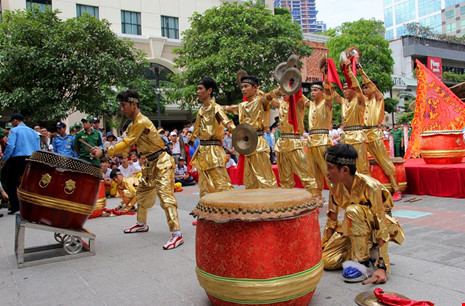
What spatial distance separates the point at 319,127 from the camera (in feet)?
20.5

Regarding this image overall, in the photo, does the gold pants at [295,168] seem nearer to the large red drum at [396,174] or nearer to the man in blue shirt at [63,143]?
the large red drum at [396,174]

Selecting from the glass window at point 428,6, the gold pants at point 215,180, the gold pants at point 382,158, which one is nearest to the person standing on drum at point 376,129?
the gold pants at point 382,158

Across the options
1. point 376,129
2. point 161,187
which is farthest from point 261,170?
point 376,129

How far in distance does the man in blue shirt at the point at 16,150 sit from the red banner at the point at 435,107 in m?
8.34

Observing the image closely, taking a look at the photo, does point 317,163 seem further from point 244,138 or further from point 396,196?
point 244,138

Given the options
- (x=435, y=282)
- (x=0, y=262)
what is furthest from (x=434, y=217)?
(x=0, y=262)

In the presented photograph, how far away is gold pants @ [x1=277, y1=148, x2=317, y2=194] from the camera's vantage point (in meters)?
6.00

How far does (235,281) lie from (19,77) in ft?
48.1

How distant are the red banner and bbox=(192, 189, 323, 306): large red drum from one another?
700cm

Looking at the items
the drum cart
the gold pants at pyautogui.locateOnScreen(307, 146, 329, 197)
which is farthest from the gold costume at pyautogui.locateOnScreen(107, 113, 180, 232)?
the gold pants at pyautogui.locateOnScreen(307, 146, 329, 197)

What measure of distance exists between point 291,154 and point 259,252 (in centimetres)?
394

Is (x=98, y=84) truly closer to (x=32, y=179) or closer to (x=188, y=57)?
(x=188, y=57)

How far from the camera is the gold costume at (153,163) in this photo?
4.40 m

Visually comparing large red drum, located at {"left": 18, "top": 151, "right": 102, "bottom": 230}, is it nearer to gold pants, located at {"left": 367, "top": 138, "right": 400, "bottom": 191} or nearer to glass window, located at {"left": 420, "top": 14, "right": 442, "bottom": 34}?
gold pants, located at {"left": 367, "top": 138, "right": 400, "bottom": 191}
